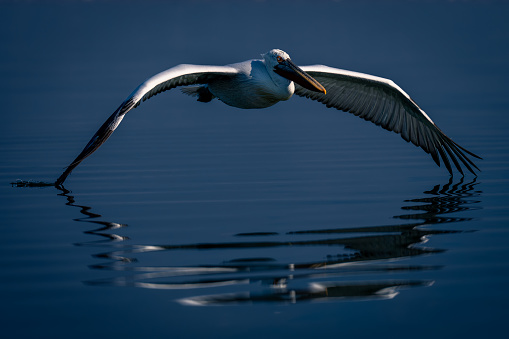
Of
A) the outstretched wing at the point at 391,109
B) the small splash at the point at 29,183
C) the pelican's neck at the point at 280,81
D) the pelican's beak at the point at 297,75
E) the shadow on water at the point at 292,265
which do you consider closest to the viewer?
the shadow on water at the point at 292,265

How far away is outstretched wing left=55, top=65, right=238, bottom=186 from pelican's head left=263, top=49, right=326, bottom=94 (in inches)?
23.5

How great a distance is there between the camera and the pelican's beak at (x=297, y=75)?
39.3 feet

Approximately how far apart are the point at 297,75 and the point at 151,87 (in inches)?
Answer: 90.4

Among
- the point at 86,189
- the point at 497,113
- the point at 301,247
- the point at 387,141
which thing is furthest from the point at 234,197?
the point at 497,113

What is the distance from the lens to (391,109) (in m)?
14.2

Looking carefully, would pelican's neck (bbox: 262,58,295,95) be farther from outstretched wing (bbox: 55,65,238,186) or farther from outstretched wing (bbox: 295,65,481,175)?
outstretched wing (bbox: 295,65,481,175)

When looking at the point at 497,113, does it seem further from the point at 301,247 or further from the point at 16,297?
the point at 16,297

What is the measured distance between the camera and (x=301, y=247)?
27.3 feet

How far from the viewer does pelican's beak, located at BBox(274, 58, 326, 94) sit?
11992mm

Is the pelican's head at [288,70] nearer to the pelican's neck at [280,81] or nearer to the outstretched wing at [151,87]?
the pelican's neck at [280,81]

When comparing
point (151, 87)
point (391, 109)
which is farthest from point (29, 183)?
point (391, 109)

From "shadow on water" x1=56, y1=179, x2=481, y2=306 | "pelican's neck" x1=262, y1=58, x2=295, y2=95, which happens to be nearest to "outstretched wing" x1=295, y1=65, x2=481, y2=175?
"pelican's neck" x1=262, y1=58, x2=295, y2=95

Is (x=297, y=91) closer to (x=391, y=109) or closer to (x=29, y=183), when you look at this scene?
(x=391, y=109)

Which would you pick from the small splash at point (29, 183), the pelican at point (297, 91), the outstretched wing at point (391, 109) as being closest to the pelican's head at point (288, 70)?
the pelican at point (297, 91)
